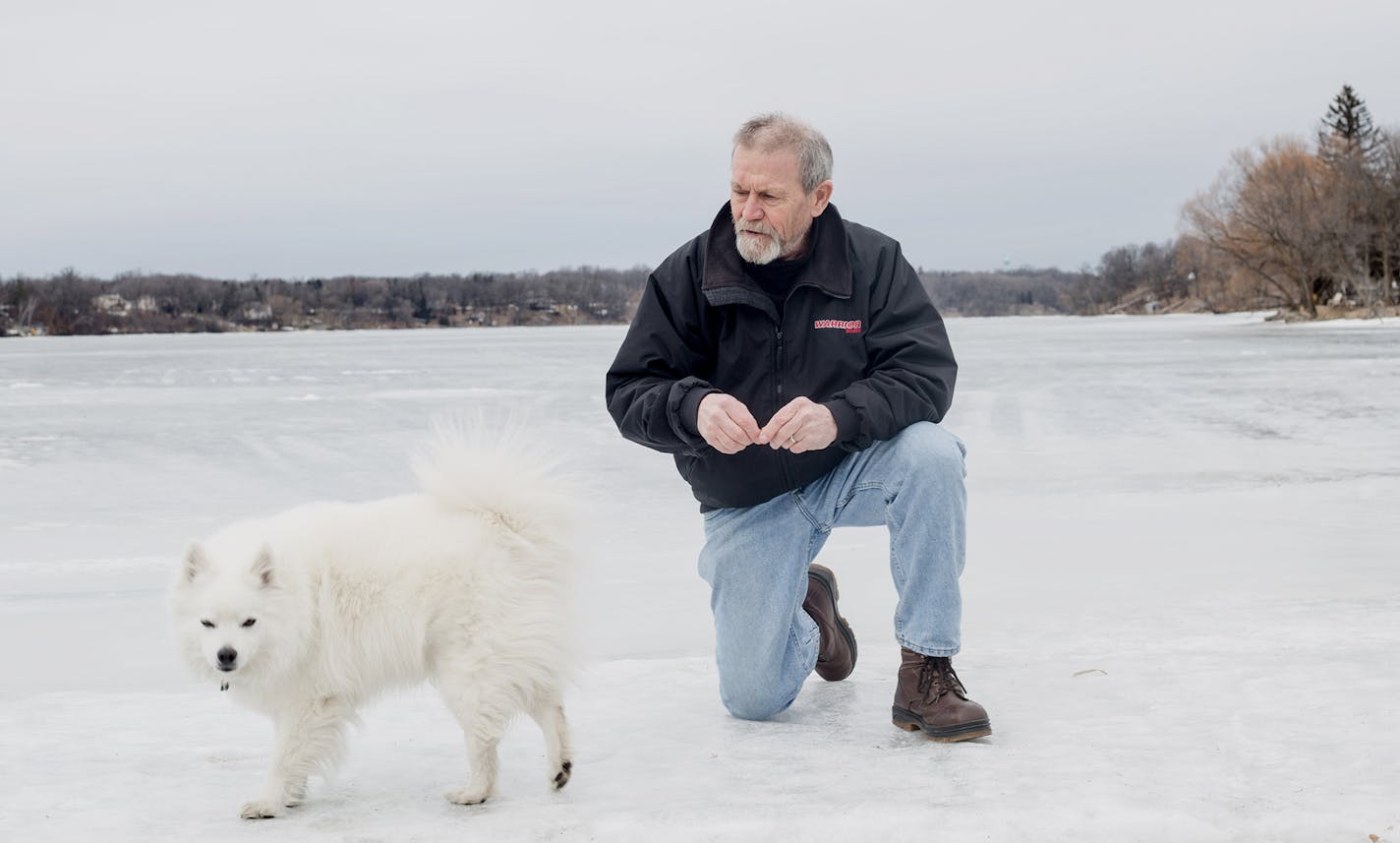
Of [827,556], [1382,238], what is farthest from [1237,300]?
[827,556]

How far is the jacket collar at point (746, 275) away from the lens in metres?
2.89

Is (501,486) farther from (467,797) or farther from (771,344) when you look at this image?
(771,344)

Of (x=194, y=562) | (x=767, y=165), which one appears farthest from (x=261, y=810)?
(x=767, y=165)

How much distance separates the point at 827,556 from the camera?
4918mm

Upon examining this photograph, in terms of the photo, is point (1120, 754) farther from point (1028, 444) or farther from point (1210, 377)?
point (1210, 377)

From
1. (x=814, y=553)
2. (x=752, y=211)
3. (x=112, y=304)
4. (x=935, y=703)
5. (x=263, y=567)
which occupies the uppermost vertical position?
(x=112, y=304)

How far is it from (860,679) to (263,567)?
1673mm

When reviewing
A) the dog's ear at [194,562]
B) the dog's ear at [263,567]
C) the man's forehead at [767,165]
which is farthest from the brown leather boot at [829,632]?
the dog's ear at [194,562]

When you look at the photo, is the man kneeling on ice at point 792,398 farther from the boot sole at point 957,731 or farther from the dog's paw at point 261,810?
the dog's paw at point 261,810

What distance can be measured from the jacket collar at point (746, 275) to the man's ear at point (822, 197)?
15 millimetres

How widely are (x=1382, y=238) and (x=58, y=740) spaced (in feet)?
148

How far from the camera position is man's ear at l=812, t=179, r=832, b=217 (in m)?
2.97

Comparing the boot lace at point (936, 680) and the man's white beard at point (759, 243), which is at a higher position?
the man's white beard at point (759, 243)

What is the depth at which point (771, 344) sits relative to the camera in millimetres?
2943
